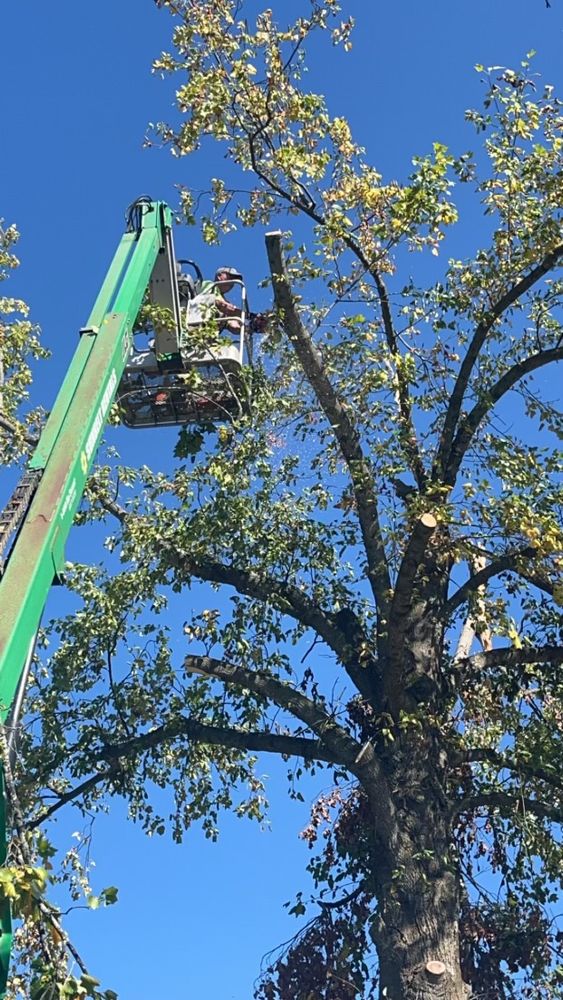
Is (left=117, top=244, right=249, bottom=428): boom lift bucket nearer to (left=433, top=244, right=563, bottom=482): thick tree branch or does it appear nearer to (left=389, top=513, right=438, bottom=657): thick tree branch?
(left=433, top=244, right=563, bottom=482): thick tree branch

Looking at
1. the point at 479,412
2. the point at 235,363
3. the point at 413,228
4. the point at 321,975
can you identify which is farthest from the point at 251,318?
the point at 321,975

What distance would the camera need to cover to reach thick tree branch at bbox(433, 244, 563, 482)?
10297mm

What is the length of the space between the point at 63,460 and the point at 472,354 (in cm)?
534

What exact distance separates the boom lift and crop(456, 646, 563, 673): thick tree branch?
135 inches

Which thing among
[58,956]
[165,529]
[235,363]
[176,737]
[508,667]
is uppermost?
[235,363]

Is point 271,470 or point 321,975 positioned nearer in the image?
point 321,975

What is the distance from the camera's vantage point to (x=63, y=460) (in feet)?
20.5

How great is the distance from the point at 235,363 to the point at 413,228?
7.63 feet

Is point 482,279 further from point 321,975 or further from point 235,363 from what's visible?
point 321,975

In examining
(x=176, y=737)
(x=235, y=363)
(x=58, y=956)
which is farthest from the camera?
(x=176, y=737)

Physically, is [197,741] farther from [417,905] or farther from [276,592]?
[417,905]

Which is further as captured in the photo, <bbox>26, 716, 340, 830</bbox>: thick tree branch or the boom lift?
<bbox>26, 716, 340, 830</bbox>: thick tree branch

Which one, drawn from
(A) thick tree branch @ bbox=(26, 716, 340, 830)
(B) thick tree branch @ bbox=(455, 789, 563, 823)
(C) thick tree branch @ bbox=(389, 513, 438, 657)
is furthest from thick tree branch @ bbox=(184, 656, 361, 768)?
(B) thick tree branch @ bbox=(455, 789, 563, 823)

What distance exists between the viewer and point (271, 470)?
11.4 meters
